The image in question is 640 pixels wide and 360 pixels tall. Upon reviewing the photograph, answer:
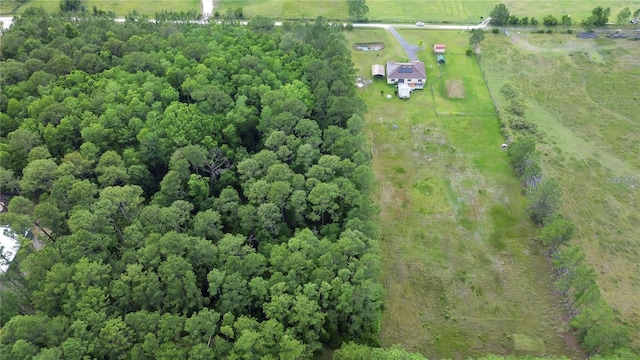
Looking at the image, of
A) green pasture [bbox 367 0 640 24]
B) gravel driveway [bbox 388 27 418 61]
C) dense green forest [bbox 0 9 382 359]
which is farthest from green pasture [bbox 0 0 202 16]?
gravel driveway [bbox 388 27 418 61]

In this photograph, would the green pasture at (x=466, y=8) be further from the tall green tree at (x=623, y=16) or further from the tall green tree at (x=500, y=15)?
the tall green tree at (x=500, y=15)

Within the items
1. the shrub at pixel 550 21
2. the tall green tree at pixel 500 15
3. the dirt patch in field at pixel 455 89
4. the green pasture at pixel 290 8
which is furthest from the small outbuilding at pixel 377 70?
the shrub at pixel 550 21

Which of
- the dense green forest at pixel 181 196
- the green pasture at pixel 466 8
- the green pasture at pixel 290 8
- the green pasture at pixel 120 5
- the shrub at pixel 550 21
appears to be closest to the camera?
the dense green forest at pixel 181 196

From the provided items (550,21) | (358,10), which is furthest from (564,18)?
(358,10)

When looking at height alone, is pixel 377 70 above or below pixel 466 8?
below

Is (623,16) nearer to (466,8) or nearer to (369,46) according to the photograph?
(466,8)

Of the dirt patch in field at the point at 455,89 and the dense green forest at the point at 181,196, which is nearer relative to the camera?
the dense green forest at the point at 181,196

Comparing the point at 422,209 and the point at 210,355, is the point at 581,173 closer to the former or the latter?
the point at 422,209
